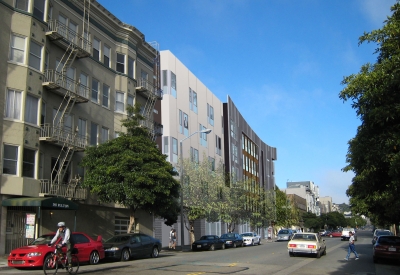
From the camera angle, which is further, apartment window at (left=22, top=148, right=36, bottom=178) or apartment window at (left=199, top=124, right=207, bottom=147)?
apartment window at (left=199, top=124, right=207, bottom=147)

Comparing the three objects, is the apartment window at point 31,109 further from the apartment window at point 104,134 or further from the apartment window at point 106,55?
the apartment window at point 106,55

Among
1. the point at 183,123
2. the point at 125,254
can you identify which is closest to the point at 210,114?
the point at 183,123

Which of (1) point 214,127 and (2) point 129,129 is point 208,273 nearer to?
(2) point 129,129

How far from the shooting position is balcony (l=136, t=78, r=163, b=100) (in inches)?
1428

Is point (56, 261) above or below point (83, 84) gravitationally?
below

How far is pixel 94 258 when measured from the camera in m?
19.8

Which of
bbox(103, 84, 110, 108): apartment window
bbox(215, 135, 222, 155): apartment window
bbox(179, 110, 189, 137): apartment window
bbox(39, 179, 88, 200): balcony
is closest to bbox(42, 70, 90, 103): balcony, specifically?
bbox(103, 84, 110, 108): apartment window

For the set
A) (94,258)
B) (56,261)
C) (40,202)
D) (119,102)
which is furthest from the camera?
(119,102)

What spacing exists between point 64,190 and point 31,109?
5172 mm

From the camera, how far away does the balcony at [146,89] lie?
36.3 meters

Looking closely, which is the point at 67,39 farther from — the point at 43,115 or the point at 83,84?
the point at 43,115

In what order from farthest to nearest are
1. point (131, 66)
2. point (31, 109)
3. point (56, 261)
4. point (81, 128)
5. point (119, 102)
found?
1. point (131, 66)
2. point (119, 102)
3. point (81, 128)
4. point (31, 109)
5. point (56, 261)

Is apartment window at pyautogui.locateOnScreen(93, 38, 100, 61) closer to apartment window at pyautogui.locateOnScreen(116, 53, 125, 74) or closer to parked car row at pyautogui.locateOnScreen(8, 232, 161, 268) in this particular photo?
apartment window at pyautogui.locateOnScreen(116, 53, 125, 74)

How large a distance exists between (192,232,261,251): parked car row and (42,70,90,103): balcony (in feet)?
46.8
